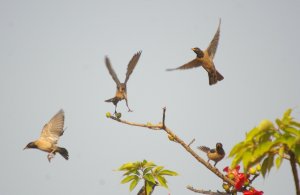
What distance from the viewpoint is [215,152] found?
9.42 m

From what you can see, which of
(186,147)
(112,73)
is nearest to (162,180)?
(186,147)

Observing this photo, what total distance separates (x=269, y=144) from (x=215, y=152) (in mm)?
6384

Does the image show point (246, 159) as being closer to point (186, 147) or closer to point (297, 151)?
point (297, 151)

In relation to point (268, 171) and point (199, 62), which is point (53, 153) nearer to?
point (199, 62)

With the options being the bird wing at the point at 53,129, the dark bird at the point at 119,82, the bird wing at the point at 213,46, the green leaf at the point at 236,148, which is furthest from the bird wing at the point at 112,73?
the green leaf at the point at 236,148

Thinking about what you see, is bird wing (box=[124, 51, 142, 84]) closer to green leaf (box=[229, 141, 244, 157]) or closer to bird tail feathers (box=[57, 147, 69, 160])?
bird tail feathers (box=[57, 147, 69, 160])

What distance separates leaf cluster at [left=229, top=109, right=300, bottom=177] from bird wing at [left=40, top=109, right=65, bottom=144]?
341 inches

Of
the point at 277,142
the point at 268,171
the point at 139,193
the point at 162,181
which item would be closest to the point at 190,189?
the point at 162,181

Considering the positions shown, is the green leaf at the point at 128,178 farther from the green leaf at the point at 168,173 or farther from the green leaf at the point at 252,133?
the green leaf at the point at 252,133

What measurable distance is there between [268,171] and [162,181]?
2.60 metres

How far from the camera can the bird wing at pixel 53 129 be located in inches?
442

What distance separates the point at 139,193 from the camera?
8039 millimetres

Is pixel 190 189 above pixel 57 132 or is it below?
below

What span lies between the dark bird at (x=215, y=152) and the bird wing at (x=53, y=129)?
439cm
